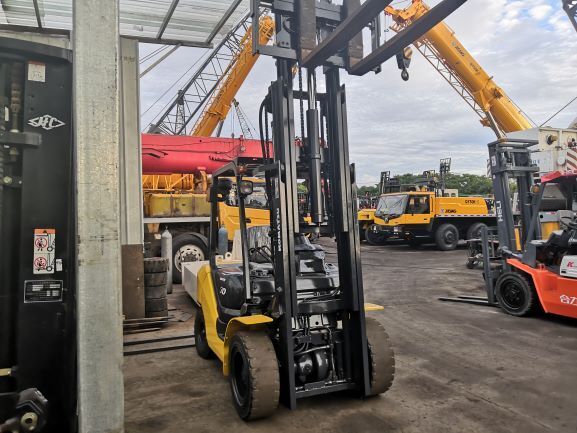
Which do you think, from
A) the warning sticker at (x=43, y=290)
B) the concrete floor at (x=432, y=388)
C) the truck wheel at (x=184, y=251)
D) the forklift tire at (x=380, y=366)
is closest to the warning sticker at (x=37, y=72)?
the warning sticker at (x=43, y=290)

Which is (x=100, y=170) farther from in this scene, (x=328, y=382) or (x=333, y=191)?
(x=328, y=382)

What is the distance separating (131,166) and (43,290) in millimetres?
4643

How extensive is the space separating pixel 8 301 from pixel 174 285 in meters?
8.08

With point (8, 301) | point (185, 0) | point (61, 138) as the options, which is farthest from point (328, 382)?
point (185, 0)

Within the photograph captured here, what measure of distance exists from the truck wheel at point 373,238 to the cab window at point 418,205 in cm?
223

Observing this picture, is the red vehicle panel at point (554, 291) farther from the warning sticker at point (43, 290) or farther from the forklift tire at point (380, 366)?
the warning sticker at point (43, 290)

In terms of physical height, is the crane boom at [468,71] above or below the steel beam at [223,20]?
above

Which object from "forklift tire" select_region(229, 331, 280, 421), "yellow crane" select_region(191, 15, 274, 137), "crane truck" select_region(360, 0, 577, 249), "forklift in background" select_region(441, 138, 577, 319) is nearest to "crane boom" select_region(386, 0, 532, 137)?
"crane truck" select_region(360, 0, 577, 249)

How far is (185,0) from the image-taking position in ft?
18.5

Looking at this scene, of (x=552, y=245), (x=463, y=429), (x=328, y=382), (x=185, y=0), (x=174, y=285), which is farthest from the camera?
(x=174, y=285)

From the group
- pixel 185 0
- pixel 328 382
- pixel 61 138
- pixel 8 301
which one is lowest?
pixel 328 382

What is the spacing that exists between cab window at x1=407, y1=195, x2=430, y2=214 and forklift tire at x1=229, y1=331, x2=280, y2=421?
1524cm

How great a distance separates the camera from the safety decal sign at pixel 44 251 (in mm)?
2510

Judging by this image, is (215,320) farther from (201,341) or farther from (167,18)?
(167,18)
